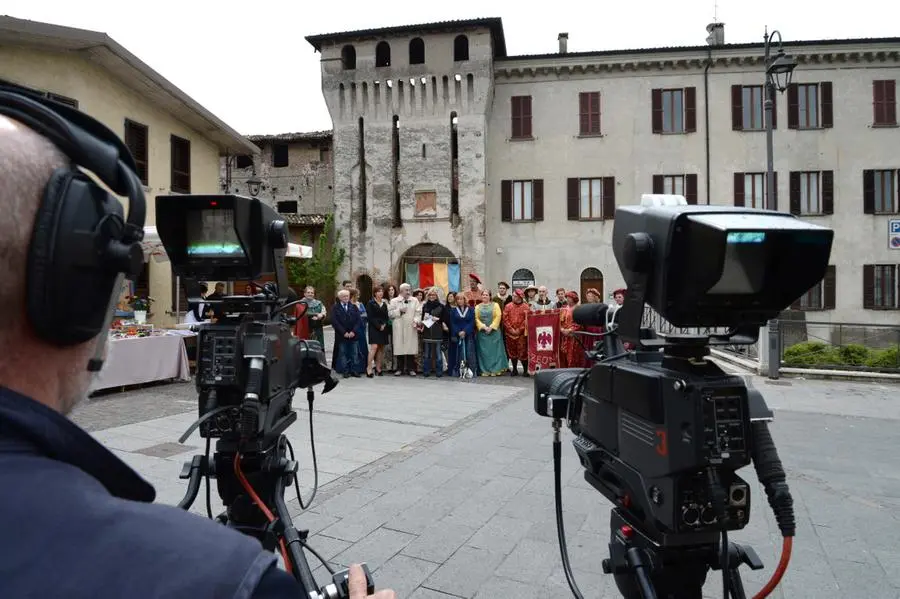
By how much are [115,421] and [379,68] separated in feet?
83.0

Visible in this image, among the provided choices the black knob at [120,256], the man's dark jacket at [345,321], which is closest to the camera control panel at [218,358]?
the black knob at [120,256]

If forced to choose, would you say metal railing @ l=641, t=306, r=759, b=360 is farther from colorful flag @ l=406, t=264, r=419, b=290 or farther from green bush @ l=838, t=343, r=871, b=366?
colorful flag @ l=406, t=264, r=419, b=290

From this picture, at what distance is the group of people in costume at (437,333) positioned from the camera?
529 inches

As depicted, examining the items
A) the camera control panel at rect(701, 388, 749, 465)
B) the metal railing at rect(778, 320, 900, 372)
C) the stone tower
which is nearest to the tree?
the stone tower

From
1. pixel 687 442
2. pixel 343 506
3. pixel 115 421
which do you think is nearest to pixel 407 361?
pixel 115 421

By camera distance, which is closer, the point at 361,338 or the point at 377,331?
the point at 377,331

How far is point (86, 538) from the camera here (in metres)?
0.75

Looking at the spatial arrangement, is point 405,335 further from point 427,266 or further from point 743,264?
point 427,266

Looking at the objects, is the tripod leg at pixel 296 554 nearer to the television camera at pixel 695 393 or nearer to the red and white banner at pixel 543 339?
the television camera at pixel 695 393

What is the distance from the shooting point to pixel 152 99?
17672 mm

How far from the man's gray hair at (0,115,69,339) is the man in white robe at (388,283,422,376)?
12679 mm

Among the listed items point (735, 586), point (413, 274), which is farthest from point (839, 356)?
point (413, 274)

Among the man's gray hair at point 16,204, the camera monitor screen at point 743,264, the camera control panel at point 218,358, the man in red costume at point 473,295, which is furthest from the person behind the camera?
the man in red costume at point 473,295

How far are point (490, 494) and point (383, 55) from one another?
29.3m
